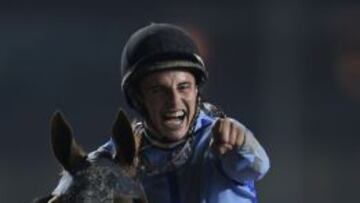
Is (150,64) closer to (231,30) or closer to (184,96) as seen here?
(184,96)

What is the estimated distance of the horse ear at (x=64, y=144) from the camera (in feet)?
4.40

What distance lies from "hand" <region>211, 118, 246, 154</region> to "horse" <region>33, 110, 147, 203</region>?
0.46 feet

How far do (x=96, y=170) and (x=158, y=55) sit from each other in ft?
0.86

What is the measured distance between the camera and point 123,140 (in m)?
1.38

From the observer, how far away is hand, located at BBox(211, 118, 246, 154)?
1.49 metres

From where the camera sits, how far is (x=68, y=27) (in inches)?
195

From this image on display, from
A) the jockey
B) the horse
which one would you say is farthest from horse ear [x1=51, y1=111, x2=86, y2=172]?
the jockey

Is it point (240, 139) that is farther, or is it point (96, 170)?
point (240, 139)

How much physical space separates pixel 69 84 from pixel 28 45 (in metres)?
0.24

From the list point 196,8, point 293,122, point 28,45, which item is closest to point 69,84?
point 28,45

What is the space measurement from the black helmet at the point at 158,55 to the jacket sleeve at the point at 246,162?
0.12 metres

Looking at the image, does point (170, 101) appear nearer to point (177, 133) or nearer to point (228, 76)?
point (177, 133)

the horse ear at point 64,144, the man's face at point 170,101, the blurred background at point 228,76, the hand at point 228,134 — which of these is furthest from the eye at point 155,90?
the blurred background at point 228,76

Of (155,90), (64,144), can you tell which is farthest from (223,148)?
(64,144)
